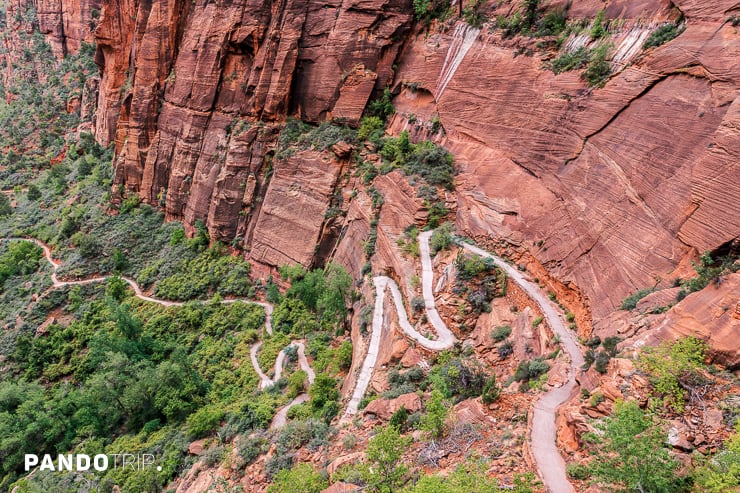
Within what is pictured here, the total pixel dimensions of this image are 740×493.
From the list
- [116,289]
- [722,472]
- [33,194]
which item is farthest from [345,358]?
[33,194]

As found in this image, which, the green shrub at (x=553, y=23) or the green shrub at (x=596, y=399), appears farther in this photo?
the green shrub at (x=553, y=23)

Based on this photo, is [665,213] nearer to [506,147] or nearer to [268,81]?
[506,147]

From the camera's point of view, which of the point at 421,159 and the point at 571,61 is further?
the point at 421,159

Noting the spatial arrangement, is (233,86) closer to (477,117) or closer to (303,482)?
(477,117)

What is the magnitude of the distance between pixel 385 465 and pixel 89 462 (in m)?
24.9

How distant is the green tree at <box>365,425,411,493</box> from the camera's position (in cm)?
1120

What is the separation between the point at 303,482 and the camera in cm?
1295

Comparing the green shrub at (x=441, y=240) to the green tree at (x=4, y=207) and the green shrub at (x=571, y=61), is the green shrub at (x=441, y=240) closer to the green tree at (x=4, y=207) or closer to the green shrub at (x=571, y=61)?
the green shrub at (x=571, y=61)

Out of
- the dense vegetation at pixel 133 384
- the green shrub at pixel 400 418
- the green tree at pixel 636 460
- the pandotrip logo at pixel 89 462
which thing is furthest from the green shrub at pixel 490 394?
the pandotrip logo at pixel 89 462

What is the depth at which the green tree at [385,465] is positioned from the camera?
11203 mm

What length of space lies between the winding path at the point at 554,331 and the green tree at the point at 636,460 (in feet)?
5.84

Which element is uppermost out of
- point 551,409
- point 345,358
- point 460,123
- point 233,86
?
point 460,123

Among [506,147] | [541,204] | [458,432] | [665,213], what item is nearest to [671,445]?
[458,432]

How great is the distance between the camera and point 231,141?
1561 inches
